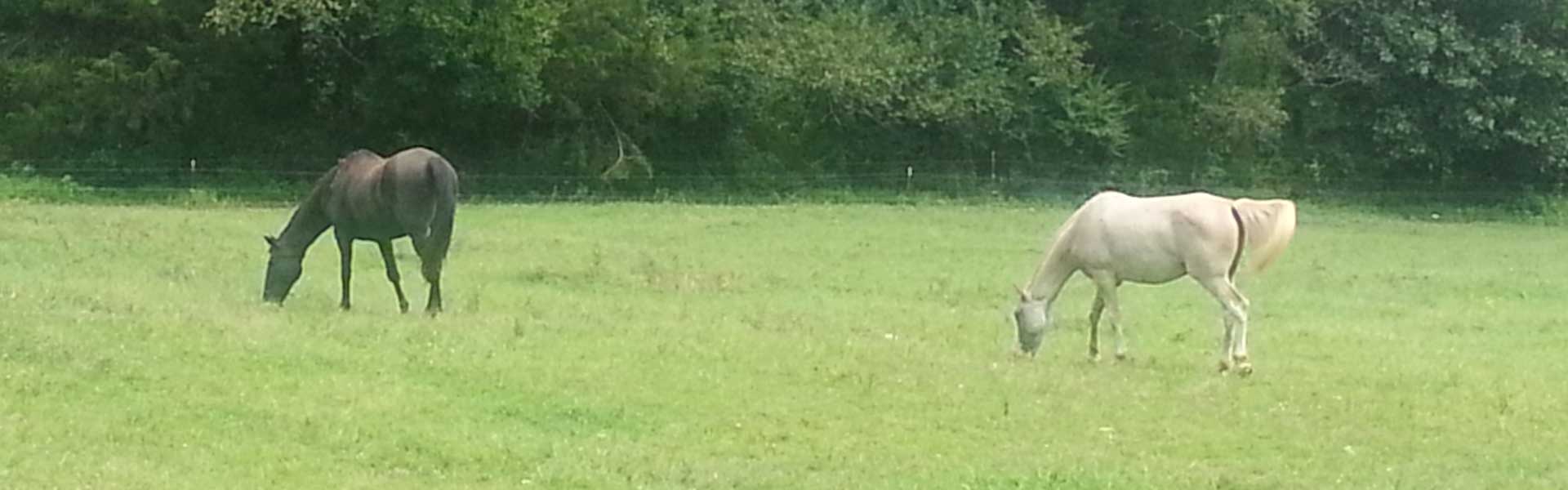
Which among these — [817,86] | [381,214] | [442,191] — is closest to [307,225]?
[381,214]

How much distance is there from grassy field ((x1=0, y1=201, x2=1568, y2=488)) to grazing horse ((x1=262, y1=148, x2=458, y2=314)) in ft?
1.17

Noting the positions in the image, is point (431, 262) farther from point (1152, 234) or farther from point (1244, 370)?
point (1244, 370)

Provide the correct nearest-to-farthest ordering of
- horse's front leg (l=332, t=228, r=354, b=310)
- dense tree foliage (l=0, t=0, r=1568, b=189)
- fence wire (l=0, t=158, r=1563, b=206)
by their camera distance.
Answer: horse's front leg (l=332, t=228, r=354, b=310) < fence wire (l=0, t=158, r=1563, b=206) < dense tree foliage (l=0, t=0, r=1568, b=189)

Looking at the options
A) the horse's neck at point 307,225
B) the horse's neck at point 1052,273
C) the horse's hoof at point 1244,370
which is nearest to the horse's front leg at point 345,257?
the horse's neck at point 307,225

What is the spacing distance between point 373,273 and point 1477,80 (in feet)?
69.9

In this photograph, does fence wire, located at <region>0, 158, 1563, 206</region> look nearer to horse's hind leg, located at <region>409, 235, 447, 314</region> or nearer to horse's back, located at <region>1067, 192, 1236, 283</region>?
horse's hind leg, located at <region>409, 235, 447, 314</region>

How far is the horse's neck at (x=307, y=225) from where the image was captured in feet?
46.3

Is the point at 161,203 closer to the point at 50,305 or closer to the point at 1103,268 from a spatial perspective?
the point at 50,305

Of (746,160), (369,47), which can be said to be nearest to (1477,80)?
(746,160)

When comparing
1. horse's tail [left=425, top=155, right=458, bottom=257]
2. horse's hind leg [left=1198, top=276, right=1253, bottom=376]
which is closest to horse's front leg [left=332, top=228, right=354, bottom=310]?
horse's tail [left=425, top=155, right=458, bottom=257]

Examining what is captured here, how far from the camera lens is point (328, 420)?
29.9 feet

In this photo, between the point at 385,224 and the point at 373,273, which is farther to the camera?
the point at 373,273

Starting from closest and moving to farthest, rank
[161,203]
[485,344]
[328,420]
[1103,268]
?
[328,420]
[485,344]
[1103,268]
[161,203]

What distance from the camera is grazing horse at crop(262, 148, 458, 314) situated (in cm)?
1314
